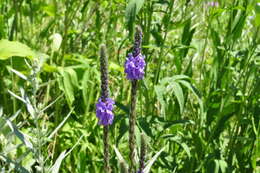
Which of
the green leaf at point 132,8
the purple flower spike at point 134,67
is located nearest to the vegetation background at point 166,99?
the green leaf at point 132,8

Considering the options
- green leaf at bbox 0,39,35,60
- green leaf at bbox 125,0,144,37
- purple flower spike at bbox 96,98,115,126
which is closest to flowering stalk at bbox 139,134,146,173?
purple flower spike at bbox 96,98,115,126

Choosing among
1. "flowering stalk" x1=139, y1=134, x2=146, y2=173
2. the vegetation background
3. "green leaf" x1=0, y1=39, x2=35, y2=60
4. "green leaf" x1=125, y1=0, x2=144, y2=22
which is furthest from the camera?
the vegetation background

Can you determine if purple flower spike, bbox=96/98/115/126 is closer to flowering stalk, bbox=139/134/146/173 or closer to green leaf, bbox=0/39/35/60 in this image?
flowering stalk, bbox=139/134/146/173

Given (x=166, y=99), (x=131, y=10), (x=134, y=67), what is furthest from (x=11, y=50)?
(x=166, y=99)

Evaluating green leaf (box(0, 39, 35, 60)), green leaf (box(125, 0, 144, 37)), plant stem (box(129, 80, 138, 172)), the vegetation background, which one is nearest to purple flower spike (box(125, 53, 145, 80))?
plant stem (box(129, 80, 138, 172))

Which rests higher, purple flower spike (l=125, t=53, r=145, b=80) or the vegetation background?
purple flower spike (l=125, t=53, r=145, b=80)

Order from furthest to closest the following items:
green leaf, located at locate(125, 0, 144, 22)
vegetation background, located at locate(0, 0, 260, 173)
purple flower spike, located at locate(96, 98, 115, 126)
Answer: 1. vegetation background, located at locate(0, 0, 260, 173)
2. green leaf, located at locate(125, 0, 144, 22)
3. purple flower spike, located at locate(96, 98, 115, 126)

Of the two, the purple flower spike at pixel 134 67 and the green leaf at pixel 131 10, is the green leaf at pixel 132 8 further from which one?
the purple flower spike at pixel 134 67

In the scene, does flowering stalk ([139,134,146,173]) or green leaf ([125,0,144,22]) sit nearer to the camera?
flowering stalk ([139,134,146,173])

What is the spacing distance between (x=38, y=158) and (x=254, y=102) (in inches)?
59.6

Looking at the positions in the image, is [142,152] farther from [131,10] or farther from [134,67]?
[131,10]

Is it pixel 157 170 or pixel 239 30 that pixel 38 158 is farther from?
pixel 239 30

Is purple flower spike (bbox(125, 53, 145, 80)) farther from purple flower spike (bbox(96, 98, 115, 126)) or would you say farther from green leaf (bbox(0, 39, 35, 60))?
green leaf (bbox(0, 39, 35, 60))

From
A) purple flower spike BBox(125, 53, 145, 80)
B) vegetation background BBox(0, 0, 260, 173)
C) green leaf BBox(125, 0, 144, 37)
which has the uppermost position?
green leaf BBox(125, 0, 144, 37)
